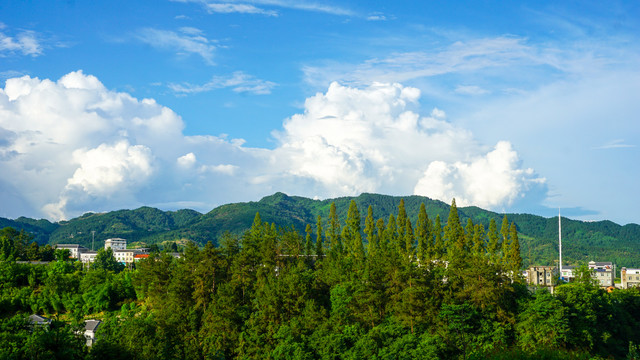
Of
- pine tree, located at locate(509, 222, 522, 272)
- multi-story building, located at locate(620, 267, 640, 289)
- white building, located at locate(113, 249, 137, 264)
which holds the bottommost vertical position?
multi-story building, located at locate(620, 267, 640, 289)

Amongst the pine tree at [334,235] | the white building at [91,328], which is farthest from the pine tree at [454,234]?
the white building at [91,328]

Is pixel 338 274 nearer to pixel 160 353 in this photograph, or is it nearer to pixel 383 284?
pixel 383 284

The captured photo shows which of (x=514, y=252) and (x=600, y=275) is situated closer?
(x=514, y=252)

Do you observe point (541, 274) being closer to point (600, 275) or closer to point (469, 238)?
point (600, 275)

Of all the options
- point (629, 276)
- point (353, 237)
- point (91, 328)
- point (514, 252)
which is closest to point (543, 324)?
point (514, 252)

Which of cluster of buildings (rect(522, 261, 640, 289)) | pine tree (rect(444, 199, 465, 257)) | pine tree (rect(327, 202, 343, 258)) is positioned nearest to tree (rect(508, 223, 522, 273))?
pine tree (rect(444, 199, 465, 257))

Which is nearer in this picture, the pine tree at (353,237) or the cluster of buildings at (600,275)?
the pine tree at (353,237)

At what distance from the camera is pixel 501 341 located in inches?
1583

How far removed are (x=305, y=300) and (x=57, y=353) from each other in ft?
71.6

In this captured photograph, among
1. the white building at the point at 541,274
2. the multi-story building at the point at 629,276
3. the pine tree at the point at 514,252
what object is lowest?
the multi-story building at the point at 629,276

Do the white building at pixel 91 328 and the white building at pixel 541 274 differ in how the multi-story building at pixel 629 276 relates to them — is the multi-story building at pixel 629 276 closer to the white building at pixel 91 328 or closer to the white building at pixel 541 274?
the white building at pixel 541 274

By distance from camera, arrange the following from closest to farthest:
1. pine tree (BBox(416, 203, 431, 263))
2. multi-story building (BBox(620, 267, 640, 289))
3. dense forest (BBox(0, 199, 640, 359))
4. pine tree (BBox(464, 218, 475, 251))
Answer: dense forest (BBox(0, 199, 640, 359)) < pine tree (BBox(416, 203, 431, 263)) < pine tree (BBox(464, 218, 475, 251)) < multi-story building (BBox(620, 267, 640, 289))

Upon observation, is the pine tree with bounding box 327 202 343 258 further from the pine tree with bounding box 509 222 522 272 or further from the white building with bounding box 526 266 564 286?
the white building with bounding box 526 266 564 286

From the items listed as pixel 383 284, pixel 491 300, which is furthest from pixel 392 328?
pixel 491 300
